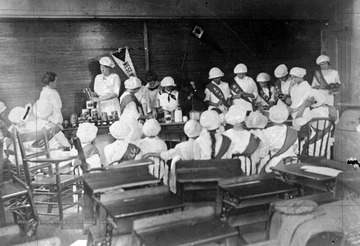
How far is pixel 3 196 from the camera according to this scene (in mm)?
2889

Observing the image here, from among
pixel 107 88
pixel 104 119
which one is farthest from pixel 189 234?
pixel 107 88

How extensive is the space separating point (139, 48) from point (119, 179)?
352 centimetres

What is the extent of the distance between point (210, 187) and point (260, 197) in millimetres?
438

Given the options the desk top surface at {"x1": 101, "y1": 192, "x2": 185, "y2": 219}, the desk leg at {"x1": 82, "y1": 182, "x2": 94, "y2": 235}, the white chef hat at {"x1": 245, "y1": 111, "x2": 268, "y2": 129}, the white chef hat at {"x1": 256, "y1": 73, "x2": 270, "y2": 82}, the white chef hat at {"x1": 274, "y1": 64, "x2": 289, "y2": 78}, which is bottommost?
the desk leg at {"x1": 82, "y1": 182, "x2": 94, "y2": 235}

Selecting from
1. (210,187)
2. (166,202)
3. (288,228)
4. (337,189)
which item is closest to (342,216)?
(337,189)

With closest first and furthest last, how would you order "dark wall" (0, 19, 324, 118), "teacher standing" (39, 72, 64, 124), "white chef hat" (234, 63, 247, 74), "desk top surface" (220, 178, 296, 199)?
1. "desk top surface" (220, 178, 296, 199)
2. "teacher standing" (39, 72, 64, 124)
3. "dark wall" (0, 19, 324, 118)
4. "white chef hat" (234, 63, 247, 74)

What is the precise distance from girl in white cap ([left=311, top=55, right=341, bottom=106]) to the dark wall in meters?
0.83

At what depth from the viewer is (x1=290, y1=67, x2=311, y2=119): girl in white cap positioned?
5094 mm

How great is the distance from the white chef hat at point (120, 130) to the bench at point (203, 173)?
82cm

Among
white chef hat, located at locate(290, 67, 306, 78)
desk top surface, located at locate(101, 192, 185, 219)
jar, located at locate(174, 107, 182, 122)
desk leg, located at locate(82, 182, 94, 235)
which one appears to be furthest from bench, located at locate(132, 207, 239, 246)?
white chef hat, located at locate(290, 67, 306, 78)

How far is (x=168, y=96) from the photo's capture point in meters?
5.54

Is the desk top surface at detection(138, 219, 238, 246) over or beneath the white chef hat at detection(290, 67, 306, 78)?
beneath

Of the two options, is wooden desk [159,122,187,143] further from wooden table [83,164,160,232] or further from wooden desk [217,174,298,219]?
wooden desk [217,174,298,219]

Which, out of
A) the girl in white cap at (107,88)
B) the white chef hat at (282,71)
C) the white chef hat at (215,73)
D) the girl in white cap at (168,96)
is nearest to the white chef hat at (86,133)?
the girl in white cap at (107,88)
